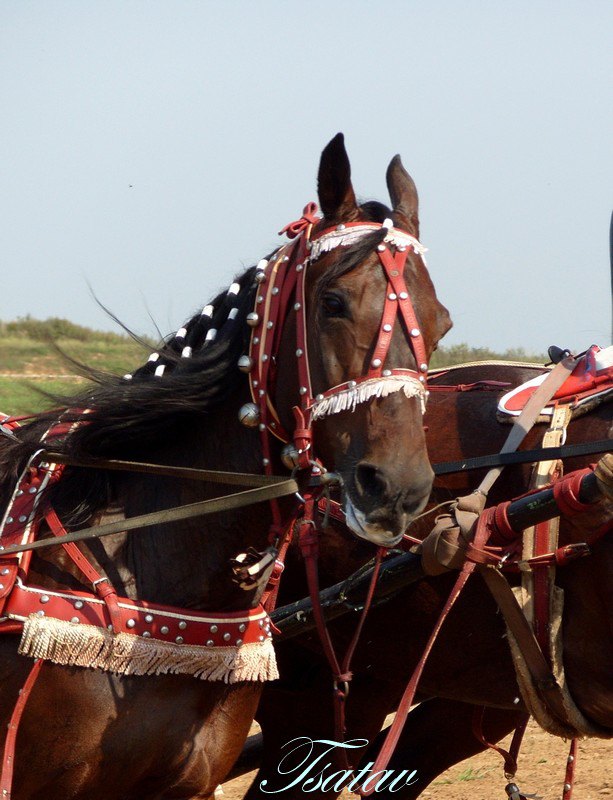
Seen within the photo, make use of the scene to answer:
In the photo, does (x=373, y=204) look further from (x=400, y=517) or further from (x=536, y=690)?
(x=536, y=690)

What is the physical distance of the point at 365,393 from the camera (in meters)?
2.67

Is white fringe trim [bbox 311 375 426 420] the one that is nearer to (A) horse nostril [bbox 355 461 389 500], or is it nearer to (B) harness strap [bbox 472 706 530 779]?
(A) horse nostril [bbox 355 461 389 500]

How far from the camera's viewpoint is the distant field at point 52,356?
9375mm

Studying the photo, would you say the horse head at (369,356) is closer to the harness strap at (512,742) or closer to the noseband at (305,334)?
the noseband at (305,334)

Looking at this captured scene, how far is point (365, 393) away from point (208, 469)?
0.62 metres

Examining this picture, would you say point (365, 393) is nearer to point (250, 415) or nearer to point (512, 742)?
point (250, 415)

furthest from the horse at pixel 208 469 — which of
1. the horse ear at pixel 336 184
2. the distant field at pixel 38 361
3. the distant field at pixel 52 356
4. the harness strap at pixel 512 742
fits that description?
the distant field at pixel 38 361

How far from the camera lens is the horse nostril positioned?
8.66 feet

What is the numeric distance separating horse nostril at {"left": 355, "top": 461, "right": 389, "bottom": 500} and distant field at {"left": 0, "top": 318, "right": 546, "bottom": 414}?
3944 millimetres

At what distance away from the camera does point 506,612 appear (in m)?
3.38

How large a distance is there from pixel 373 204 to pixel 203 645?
4.37 ft

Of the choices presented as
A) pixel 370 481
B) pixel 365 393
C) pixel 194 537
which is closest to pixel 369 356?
pixel 365 393

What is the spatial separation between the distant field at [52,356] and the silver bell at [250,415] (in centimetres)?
361

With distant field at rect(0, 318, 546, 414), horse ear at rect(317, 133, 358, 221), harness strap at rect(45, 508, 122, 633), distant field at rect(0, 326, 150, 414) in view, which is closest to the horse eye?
horse ear at rect(317, 133, 358, 221)
